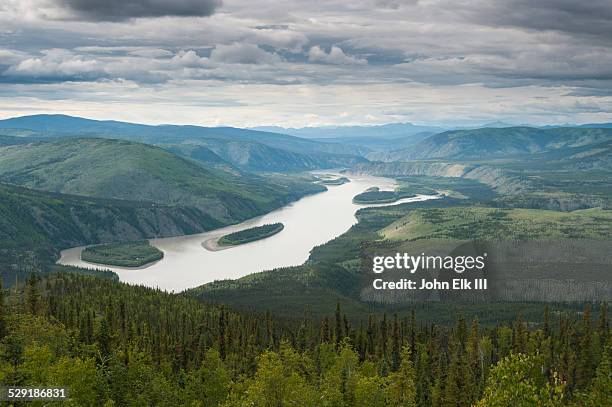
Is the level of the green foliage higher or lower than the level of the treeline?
higher

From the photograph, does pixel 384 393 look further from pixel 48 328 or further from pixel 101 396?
pixel 48 328

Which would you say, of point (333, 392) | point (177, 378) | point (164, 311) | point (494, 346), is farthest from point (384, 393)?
point (164, 311)

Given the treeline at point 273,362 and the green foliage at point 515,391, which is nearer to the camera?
the green foliage at point 515,391

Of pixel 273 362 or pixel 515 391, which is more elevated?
pixel 515 391

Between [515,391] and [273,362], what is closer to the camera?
[515,391]

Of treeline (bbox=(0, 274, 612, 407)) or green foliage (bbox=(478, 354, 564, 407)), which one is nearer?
green foliage (bbox=(478, 354, 564, 407))

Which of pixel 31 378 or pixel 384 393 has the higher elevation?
pixel 31 378

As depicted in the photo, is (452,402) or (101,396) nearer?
(101,396)

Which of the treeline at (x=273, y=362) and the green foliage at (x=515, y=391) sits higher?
the green foliage at (x=515, y=391)
